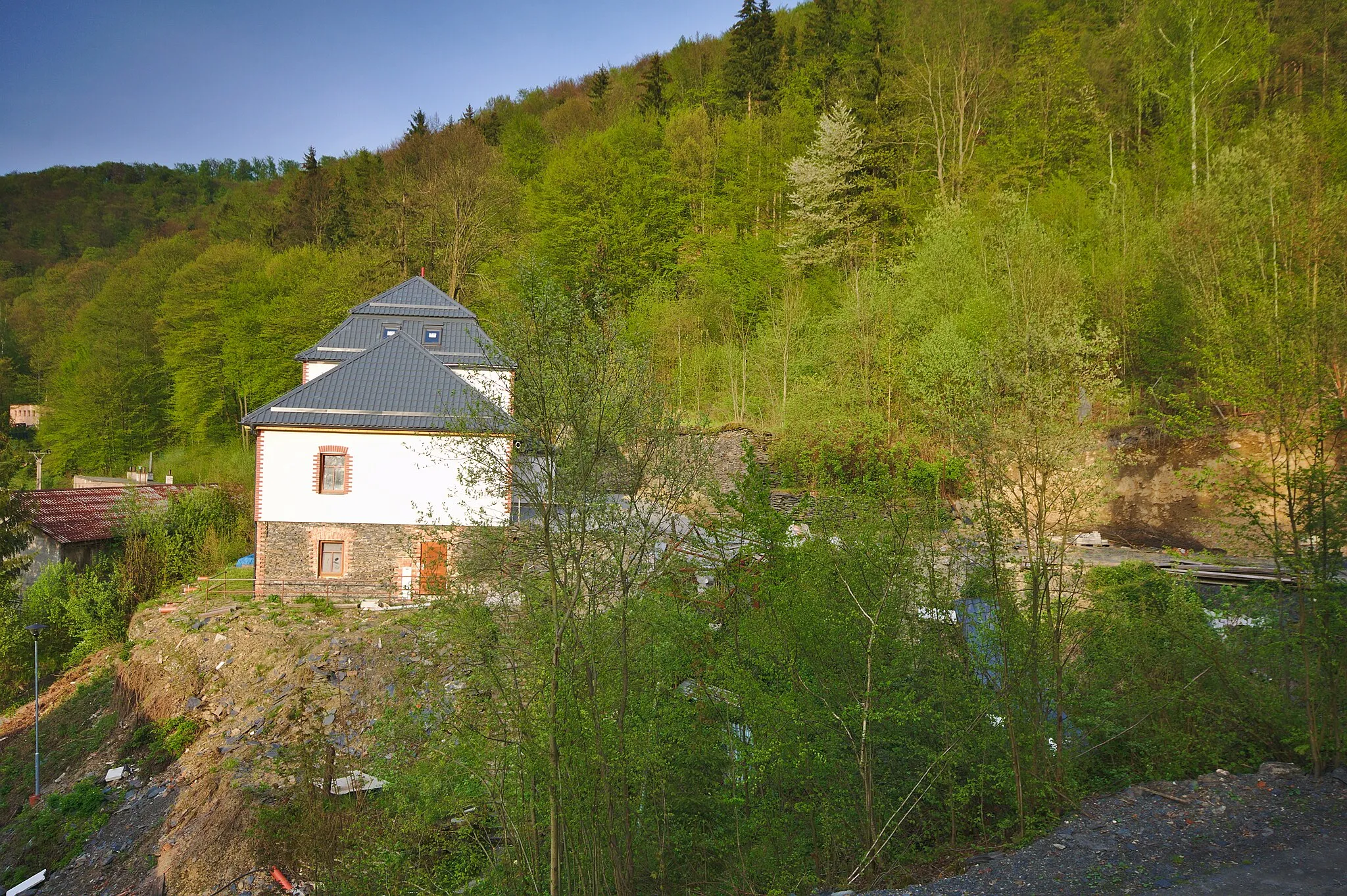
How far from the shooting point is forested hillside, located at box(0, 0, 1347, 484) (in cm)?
1988

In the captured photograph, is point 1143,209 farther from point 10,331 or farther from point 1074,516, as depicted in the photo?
point 10,331

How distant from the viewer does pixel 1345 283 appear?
1333 centimetres

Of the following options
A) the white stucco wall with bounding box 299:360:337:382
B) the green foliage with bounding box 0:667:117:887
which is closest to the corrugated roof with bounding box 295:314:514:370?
the white stucco wall with bounding box 299:360:337:382

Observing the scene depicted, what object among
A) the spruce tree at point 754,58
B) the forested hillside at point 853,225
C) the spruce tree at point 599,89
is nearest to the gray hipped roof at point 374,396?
the forested hillside at point 853,225

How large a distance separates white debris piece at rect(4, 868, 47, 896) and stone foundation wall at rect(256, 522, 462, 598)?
691 cm

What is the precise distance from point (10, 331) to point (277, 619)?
223 ft

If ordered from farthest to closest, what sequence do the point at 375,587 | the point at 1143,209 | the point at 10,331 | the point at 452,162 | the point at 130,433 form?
the point at 10,331 → the point at 130,433 → the point at 452,162 → the point at 1143,209 → the point at 375,587

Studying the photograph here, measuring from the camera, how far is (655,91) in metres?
46.6

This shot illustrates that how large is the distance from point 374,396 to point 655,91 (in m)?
34.6

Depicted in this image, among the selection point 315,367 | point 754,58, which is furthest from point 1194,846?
point 754,58

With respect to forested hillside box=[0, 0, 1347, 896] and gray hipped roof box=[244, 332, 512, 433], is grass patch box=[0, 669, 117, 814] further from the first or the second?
gray hipped roof box=[244, 332, 512, 433]

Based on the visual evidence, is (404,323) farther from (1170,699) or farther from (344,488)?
(1170,699)

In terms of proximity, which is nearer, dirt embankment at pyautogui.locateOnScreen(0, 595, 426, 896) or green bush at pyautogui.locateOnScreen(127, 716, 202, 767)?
dirt embankment at pyautogui.locateOnScreen(0, 595, 426, 896)

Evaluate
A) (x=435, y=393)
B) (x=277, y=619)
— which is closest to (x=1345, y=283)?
(x=435, y=393)
